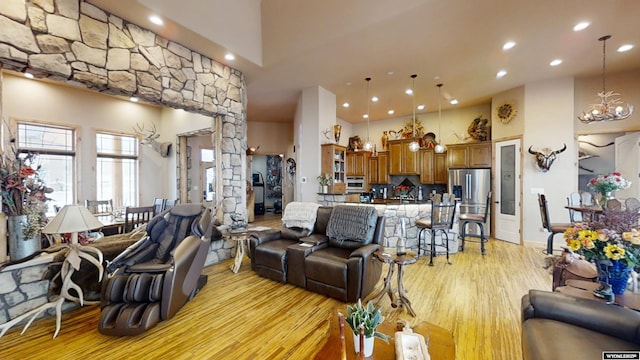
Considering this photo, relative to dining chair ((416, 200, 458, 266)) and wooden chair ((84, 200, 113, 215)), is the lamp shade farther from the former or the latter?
dining chair ((416, 200, 458, 266))

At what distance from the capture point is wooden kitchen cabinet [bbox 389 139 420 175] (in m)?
7.68

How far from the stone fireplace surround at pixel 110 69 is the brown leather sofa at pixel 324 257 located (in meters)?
1.28

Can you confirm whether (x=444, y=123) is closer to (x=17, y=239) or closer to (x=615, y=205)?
(x=615, y=205)

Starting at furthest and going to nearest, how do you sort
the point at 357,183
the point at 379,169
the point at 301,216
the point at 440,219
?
1. the point at 357,183
2. the point at 379,169
3. the point at 440,219
4. the point at 301,216

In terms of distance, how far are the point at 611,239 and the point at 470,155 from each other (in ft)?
18.0

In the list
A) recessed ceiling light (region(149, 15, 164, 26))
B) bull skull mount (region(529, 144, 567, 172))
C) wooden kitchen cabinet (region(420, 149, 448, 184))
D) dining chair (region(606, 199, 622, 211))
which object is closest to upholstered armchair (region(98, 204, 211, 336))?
Result: recessed ceiling light (region(149, 15, 164, 26))

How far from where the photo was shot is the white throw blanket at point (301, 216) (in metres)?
4.02

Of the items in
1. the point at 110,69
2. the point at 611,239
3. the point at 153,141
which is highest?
the point at 110,69

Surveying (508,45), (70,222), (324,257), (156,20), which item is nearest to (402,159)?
(508,45)

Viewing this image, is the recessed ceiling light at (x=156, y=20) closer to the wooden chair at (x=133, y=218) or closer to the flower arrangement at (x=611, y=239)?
the wooden chair at (x=133, y=218)

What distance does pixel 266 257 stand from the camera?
12.0 ft

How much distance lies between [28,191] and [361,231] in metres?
3.78

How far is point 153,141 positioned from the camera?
22.6 ft

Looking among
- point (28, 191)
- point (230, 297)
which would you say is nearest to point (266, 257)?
point (230, 297)
